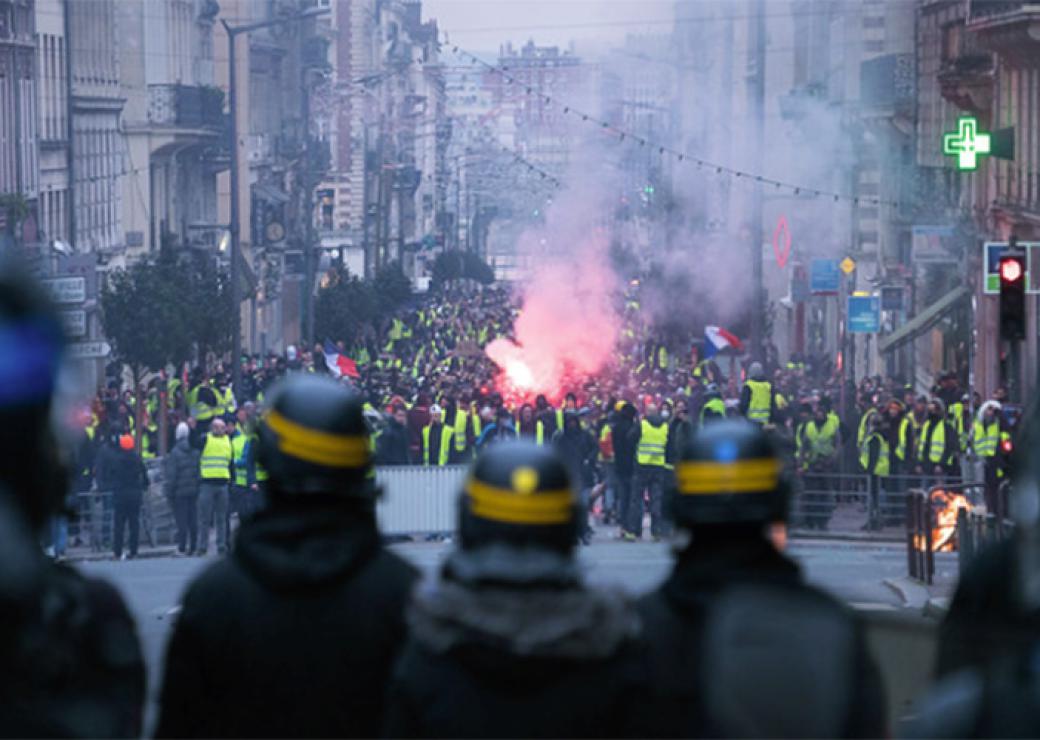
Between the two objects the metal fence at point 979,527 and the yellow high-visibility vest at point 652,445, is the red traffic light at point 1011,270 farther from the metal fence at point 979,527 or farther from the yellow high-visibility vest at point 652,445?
the yellow high-visibility vest at point 652,445

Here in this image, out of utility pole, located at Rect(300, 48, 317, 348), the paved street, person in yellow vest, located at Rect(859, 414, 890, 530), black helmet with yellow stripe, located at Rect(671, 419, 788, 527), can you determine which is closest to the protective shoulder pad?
black helmet with yellow stripe, located at Rect(671, 419, 788, 527)

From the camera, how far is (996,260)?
70.7 feet

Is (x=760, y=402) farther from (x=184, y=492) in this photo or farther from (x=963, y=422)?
(x=184, y=492)

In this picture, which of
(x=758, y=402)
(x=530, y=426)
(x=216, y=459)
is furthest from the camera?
(x=758, y=402)

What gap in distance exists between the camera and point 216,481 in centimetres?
2362

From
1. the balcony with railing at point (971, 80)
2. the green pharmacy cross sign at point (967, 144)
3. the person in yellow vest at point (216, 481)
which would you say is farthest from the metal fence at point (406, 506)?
the balcony with railing at point (971, 80)

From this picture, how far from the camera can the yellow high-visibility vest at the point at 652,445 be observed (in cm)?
2472

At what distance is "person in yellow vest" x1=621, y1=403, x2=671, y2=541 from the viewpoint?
80.6 ft

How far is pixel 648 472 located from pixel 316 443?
20376mm

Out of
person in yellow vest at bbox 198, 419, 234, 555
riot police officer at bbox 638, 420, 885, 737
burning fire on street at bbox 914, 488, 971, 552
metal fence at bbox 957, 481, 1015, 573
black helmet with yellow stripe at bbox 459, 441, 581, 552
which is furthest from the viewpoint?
person in yellow vest at bbox 198, 419, 234, 555

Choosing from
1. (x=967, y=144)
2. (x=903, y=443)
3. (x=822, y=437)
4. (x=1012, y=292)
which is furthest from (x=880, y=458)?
(x=1012, y=292)

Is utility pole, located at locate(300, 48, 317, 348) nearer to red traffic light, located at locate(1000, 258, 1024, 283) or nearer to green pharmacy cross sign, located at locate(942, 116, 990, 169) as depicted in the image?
green pharmacy cross sign, located at locate(942, 116, 990, 169)

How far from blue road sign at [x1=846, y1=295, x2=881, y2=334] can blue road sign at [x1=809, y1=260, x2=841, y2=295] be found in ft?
17.4

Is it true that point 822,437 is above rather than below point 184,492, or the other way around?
above
